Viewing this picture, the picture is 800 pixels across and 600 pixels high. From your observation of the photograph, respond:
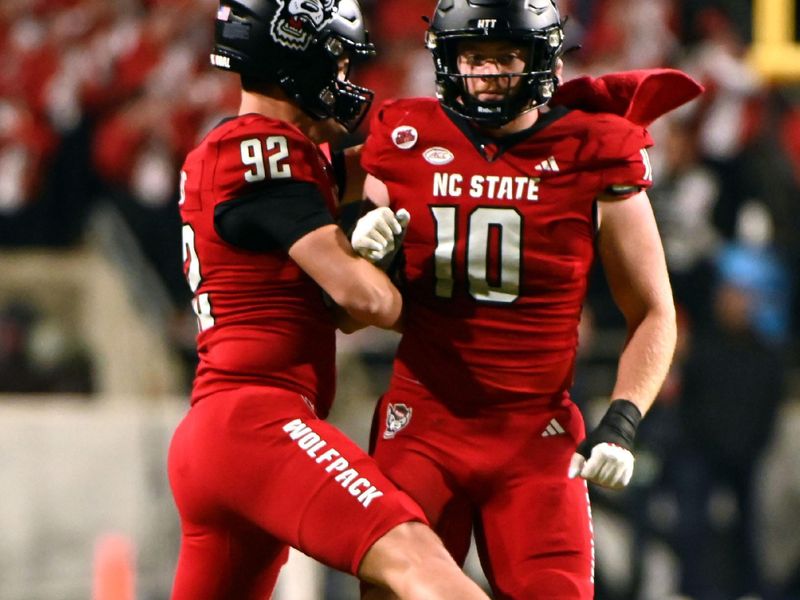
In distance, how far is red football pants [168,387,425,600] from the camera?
9.66 feet

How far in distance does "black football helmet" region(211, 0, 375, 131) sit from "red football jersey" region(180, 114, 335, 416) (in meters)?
0.12

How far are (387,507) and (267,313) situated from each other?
49cm

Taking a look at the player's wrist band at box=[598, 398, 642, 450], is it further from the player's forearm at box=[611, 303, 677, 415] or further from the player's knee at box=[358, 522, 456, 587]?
the player's knee at box=[358, 522, 456, 587]

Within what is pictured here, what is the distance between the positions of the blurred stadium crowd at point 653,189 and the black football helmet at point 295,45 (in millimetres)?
3144

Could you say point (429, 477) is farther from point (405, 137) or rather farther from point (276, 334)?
point (405, 137)

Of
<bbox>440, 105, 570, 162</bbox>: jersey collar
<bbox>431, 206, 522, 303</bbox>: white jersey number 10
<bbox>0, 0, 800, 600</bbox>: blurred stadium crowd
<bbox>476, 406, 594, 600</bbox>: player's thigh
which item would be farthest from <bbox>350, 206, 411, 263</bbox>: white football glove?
<bbox>0, 0, 800, 600</bbox>: blurred stadium crowd

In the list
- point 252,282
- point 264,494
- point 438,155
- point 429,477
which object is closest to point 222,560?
point 264,494

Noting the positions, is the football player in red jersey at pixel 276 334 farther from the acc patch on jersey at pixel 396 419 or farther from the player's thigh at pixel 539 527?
the player's thigh at pixel 539 527

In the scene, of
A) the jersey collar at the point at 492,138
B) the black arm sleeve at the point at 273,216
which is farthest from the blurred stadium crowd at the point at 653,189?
the black arm sleeve at the point at 273,216

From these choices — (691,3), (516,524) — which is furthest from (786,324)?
(516,524)

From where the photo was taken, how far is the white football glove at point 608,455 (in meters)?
3.04

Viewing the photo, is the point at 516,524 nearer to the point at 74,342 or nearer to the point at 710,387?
the point at 710,387

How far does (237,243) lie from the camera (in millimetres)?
3158

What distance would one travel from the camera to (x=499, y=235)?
3230mm
